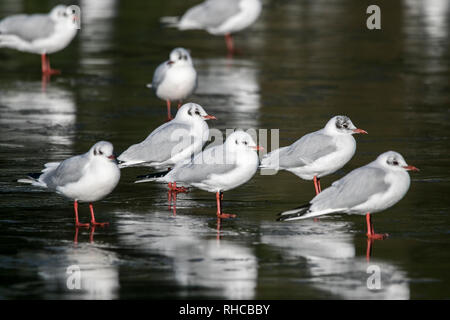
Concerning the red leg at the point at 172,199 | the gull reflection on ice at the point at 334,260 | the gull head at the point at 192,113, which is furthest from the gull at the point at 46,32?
the gull reflection on ice at the point at 334,260

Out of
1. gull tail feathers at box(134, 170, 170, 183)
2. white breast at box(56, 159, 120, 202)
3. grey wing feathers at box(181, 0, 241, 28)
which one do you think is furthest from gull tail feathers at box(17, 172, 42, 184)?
grey wing feathers at box(181, 0, 241, 28)

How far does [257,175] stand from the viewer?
13.5 m

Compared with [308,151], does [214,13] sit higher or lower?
higher

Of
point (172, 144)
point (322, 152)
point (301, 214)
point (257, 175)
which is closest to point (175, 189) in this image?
point (172, 144)

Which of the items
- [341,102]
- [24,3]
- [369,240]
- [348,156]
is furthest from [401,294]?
[24,3]

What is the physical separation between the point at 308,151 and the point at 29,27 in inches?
496

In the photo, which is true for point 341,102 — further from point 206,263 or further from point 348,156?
point 206,263

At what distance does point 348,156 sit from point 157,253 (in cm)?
298

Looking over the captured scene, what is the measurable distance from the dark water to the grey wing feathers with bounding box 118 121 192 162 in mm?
352

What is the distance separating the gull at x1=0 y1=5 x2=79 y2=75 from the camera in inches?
899

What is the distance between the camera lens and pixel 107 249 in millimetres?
9875

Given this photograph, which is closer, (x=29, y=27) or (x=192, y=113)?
(x=192, y=113)

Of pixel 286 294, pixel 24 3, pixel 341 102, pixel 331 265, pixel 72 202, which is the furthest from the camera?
pixel 24 3

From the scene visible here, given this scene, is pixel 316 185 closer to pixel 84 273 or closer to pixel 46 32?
pixel 84 273
